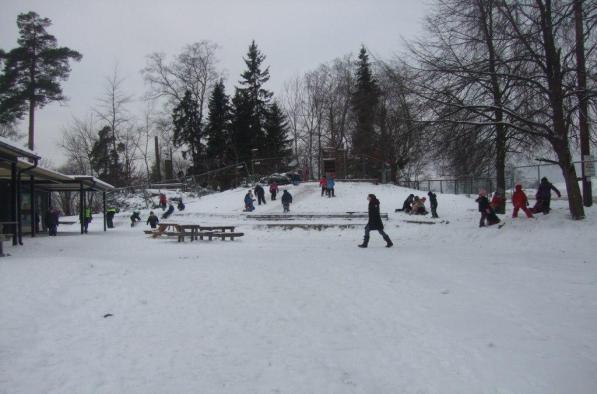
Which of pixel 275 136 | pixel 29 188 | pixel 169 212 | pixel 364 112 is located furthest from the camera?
pixel 275 136

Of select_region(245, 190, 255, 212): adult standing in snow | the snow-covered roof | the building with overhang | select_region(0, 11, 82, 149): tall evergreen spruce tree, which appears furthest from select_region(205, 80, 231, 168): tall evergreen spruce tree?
the snow-covered roof

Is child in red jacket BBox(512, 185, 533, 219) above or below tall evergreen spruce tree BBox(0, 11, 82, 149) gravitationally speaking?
below

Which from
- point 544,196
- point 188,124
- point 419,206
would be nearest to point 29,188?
point 419,206

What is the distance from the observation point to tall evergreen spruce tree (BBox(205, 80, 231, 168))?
153ft

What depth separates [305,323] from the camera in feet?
19.2

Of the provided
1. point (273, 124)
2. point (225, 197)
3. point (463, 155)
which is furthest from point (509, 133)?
point (273, 124)

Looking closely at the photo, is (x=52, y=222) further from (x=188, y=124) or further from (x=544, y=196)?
(x=188, y=124)

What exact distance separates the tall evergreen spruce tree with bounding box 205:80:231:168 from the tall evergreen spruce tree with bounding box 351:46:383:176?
546 inches

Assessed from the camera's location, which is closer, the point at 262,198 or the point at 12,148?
the point at 12,148

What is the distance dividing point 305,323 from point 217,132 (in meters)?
42.5

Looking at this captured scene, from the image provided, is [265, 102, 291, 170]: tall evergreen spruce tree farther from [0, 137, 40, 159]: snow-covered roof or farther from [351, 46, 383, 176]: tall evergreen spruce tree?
[0, 137, 40, 159]: snow-covered roof

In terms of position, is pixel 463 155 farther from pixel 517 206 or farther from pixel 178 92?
pixel 178 92

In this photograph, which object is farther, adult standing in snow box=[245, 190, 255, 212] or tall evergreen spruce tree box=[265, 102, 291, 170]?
tall evergreen spruce tree box=[265, 102, 291, 170]

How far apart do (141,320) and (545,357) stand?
5019 mm
